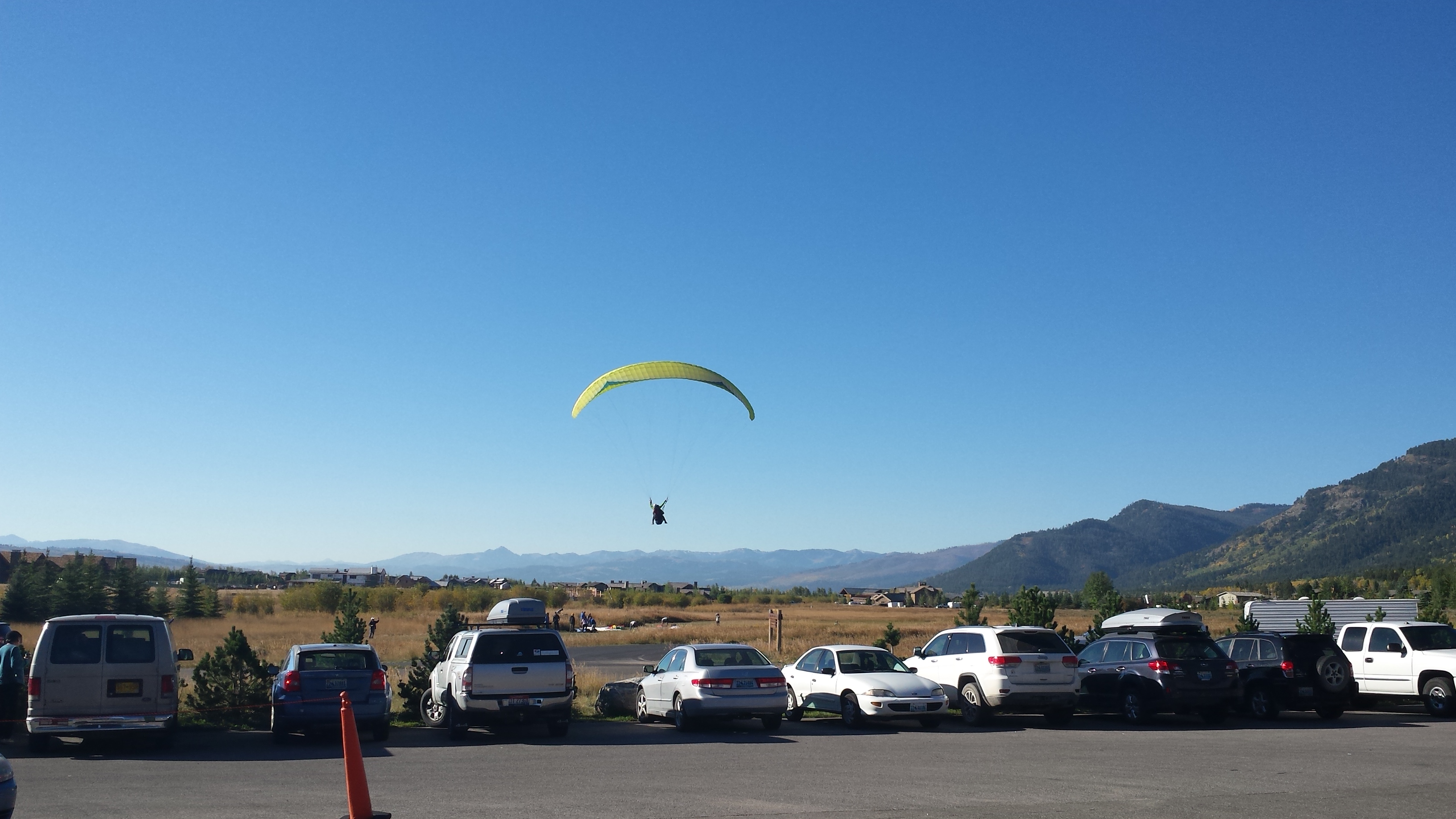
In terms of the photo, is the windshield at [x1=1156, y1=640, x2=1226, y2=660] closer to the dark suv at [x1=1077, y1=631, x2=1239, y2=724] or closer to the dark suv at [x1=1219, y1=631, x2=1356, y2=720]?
the dark suv at [x1=1077, y1=631, x2=1239, y2=724]

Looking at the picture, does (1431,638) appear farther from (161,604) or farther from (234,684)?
(161,604)

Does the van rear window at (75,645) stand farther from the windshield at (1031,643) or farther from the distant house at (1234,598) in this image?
the distant house at (1234,598)

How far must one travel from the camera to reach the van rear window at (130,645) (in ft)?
50.5

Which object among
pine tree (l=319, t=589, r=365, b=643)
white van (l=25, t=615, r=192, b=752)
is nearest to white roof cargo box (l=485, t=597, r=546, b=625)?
pine tree (l=319, t=589, r=365, b=643)

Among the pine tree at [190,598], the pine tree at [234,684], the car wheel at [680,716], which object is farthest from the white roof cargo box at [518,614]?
the pine tree at [190,598]

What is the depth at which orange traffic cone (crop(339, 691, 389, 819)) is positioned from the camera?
293 inches

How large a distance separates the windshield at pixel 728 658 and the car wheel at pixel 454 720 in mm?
3908

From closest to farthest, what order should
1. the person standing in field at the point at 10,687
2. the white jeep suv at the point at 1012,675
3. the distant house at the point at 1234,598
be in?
the person standing in field at the point at 10,687 < the white jeep suv at the point at 1012,675 < the distant house at the point at 1234,598

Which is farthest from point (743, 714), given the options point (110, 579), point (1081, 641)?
point (110, 579)

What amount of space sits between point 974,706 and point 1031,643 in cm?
154

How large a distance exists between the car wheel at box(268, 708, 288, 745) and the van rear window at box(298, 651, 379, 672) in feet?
2.62

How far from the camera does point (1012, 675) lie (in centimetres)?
1938

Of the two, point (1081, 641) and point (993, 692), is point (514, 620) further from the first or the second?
point (1081, 641)

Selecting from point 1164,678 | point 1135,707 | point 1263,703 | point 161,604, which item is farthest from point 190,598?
point 1263,703
